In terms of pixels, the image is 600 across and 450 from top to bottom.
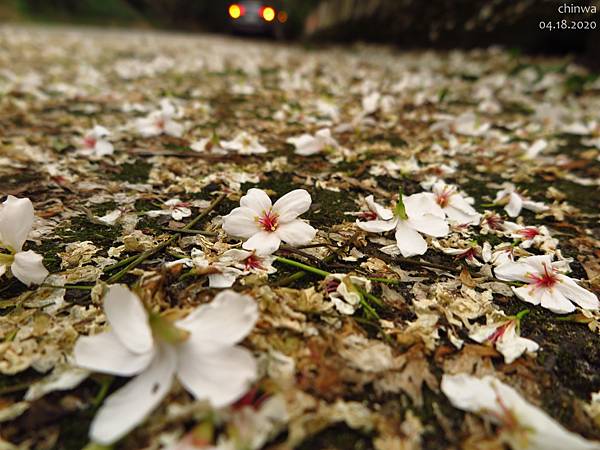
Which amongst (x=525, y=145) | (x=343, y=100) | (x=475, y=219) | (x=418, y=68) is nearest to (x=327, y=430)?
(x=475, y=219)

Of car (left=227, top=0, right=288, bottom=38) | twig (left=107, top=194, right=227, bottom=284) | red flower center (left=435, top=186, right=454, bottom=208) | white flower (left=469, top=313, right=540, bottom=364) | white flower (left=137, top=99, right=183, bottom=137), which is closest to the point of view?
white flower (left=469, top=313, right=540, bottom=364)

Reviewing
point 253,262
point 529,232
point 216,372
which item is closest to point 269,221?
point 253,262

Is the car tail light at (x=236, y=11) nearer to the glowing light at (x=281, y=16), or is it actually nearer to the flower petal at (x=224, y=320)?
the glowing light at (x=281, y=16)

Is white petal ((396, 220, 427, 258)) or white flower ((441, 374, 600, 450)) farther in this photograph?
white petal ((396, 220, 427, 258))

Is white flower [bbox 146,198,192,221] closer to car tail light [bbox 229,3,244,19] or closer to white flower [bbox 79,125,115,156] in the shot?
white flower [bbox 79,125,115,156]

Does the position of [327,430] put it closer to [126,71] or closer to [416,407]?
[416,407]

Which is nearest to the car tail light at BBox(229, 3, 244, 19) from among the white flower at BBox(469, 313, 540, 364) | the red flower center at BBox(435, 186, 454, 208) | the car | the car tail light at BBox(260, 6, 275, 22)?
the car
